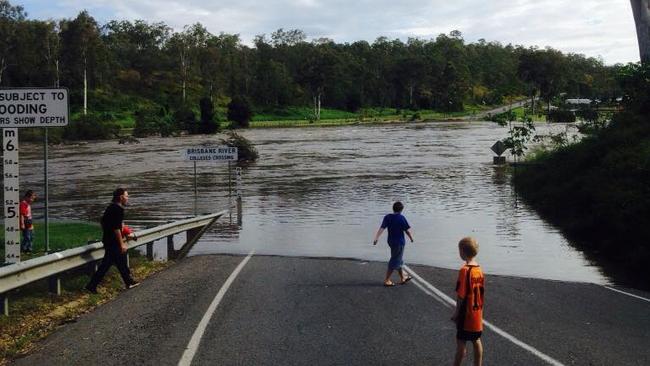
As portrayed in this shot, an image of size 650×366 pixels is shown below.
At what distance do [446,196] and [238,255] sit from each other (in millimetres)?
15856

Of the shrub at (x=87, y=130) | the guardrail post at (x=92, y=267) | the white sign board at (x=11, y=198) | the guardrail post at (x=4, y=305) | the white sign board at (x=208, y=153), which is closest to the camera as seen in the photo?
the guardrail post at (x=4, y=305)

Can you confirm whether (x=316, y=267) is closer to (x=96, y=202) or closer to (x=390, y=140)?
(x=96, y=202)

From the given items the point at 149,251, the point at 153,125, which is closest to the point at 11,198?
the point at 149,251

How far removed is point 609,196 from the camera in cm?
1866

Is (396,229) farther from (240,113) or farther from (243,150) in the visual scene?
(240,113)

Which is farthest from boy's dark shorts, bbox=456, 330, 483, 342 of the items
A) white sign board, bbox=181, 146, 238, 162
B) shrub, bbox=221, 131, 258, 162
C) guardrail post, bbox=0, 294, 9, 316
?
shrub, bbox=221, 131, 258, 162

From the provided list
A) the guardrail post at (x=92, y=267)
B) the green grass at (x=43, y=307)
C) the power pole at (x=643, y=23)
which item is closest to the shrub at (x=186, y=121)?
the power pole at (x=643, y=23)

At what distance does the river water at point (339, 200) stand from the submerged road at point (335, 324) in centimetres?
379

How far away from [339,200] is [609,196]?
12.7m

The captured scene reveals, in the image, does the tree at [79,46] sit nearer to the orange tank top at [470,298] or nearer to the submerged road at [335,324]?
the submerged road at [335,324]

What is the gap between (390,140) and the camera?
2906 inches

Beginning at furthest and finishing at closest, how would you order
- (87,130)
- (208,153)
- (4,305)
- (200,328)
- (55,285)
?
(87,130), (208,153), (55,285), (4,305), (200,328)

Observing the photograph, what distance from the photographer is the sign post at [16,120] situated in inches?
395

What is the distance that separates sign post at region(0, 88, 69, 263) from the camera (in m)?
10.0
